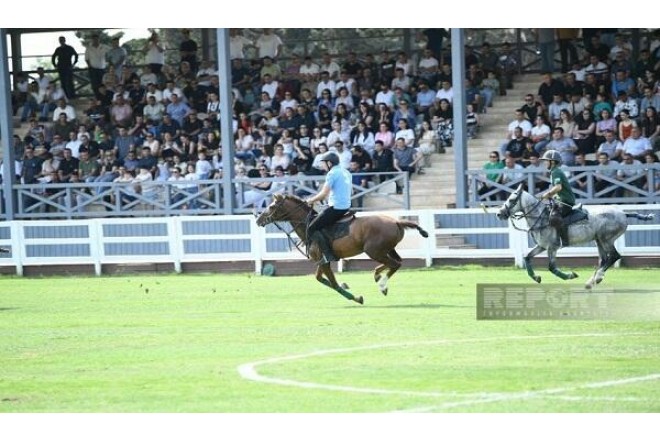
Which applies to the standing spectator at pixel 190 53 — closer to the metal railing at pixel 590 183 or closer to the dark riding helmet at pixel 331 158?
the metal railing at pixel 590 183

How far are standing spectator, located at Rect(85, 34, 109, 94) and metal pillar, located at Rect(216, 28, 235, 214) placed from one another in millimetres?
7153

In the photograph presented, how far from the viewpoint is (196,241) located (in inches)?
1176

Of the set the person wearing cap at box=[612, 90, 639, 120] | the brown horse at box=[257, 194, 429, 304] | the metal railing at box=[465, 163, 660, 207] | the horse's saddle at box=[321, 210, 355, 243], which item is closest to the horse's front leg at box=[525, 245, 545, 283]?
the brown horse at box=[257, 194, 429, 304]

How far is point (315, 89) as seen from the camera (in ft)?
113

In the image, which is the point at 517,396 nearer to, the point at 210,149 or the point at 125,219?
the point at 125,219

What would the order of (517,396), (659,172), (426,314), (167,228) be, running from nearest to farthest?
(517,396), (426,314), (659,172), (167,228)

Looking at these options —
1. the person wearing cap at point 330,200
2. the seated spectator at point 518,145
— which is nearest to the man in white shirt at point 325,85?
the seated spectator at point 518,145

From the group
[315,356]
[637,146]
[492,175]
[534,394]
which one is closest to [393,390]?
[534,394]

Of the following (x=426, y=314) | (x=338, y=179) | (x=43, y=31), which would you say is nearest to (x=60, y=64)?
(x=43, y=31)

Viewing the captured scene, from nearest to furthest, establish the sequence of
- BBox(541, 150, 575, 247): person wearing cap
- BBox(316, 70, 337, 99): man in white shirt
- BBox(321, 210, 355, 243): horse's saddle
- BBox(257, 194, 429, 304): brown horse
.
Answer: BBox(257, 194, 429, 304): brown horse, BBox(321, 210, 355, 243): horse's saddle, BBox(541, 150, 575, 247): person wearing cap, BBox(316, 70, 337, 99): man in white shirt

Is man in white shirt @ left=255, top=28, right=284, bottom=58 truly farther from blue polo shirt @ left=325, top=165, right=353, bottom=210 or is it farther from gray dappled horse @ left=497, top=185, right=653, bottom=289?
blue polo shirt @ left=325, top=165, right=353, bottom=210

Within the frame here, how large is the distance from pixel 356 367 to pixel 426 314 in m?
4.65

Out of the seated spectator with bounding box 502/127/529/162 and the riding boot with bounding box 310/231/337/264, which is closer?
the riding boot with bounding box 310/231/337/264
